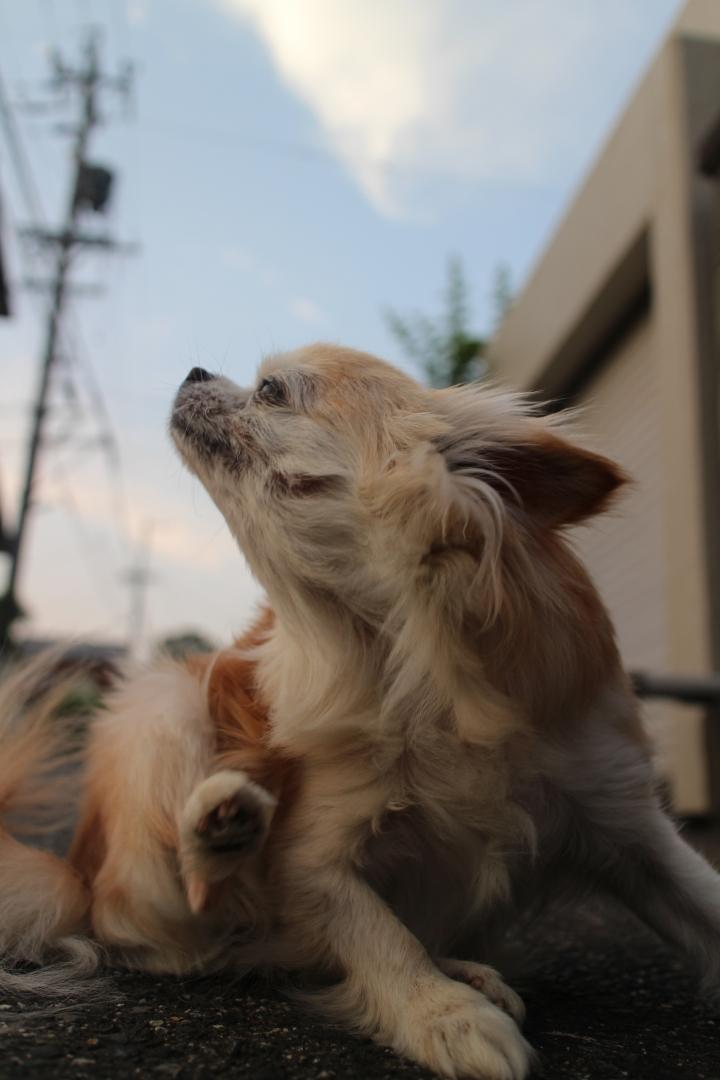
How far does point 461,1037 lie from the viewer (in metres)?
1.68

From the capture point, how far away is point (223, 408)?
2449 millimetres

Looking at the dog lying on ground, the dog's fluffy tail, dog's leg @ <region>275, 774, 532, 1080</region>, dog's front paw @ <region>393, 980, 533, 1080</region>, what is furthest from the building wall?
dog's front paw @ <region>393, 980, 533, 1080</region>

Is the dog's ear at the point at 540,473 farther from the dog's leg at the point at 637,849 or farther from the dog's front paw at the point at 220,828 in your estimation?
the dog's front paw at the point at 220,828

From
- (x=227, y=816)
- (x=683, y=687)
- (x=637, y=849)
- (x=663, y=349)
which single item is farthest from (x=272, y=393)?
(x=663, y=349)

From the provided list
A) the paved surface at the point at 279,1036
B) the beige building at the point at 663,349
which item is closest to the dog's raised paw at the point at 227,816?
the paved surface at the point at 279,1036

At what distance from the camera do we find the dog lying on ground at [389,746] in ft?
6.46

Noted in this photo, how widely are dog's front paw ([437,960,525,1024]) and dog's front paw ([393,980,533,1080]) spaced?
0.14 meters

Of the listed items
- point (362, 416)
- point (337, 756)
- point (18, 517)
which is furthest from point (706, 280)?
point (18, 517)

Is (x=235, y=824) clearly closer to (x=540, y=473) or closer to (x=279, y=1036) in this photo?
(x=279, y=1036)

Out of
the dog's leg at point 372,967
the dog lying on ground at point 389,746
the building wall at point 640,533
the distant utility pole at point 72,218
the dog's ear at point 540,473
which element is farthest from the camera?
the distant utility pole at point 72,218

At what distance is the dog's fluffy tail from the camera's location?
7.19ft

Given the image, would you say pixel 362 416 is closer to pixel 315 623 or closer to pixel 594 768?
pixel 315 623

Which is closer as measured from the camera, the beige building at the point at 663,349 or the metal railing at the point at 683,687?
the metal railing at the point at 683,687

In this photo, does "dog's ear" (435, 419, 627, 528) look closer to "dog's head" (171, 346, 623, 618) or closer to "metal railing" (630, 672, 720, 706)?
"dog's head" (171, 346, 623, 618)
